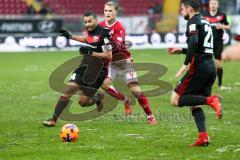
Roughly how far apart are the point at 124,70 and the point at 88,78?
0.85 m

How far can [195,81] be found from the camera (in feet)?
30.7

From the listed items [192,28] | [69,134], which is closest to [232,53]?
[192,28]

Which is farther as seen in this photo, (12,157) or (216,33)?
(216,33)

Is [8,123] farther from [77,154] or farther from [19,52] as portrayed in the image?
[19,52]

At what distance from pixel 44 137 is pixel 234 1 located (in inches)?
1188

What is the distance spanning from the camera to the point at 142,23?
34125 mm

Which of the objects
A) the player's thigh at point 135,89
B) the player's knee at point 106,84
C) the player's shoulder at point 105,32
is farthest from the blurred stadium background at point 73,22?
the player's shoulder at point 105,32

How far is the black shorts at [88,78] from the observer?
38.1ft

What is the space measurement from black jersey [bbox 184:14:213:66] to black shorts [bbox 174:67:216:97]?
5.2 inches

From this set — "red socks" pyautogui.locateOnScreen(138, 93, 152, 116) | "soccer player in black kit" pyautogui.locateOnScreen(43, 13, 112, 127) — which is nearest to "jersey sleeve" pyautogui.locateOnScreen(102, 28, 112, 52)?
"soccer player in black kit" pyautogui.locateOnScreen(43, 13, 112, 127)

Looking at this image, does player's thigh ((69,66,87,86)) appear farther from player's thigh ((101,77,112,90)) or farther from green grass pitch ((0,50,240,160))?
player's thigh ((101,77,112,90))

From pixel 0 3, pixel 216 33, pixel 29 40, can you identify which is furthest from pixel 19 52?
pixel 216 33

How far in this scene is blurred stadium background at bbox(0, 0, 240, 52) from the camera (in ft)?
101

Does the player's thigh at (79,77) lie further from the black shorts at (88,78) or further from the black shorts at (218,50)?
the black shorts at (218,50)
